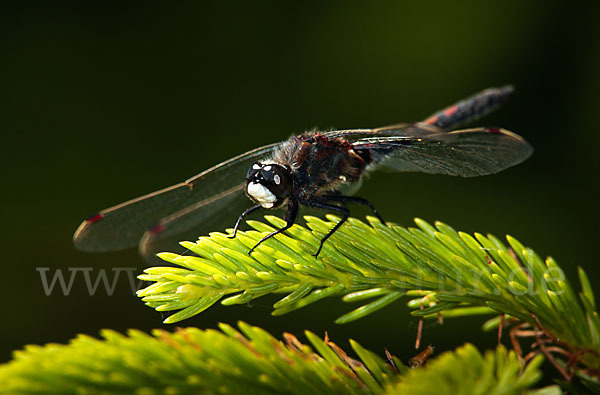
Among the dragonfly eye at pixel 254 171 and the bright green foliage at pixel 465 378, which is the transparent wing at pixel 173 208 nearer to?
the dragonfly eye at pixel 254 171

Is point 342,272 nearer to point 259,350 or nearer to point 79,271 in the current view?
point 259,350

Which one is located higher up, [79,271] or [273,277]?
[273,277]

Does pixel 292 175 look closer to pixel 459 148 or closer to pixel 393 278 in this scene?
pixel 459 148

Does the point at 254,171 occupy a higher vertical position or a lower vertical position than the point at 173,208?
higher

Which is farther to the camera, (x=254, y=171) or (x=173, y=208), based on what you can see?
(x=173, y=208)

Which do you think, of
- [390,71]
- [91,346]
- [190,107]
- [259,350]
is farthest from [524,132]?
[91,346]

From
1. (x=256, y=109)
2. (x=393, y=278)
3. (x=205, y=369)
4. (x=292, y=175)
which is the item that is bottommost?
(x=393, y=278)

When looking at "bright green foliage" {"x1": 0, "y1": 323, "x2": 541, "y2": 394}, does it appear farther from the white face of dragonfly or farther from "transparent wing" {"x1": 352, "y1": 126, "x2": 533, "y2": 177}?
"transparent wing" {"x1": 352, "y1": 126, "x2": 533, "y2": 177}

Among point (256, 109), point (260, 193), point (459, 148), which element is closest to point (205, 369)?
point (260, 193)
